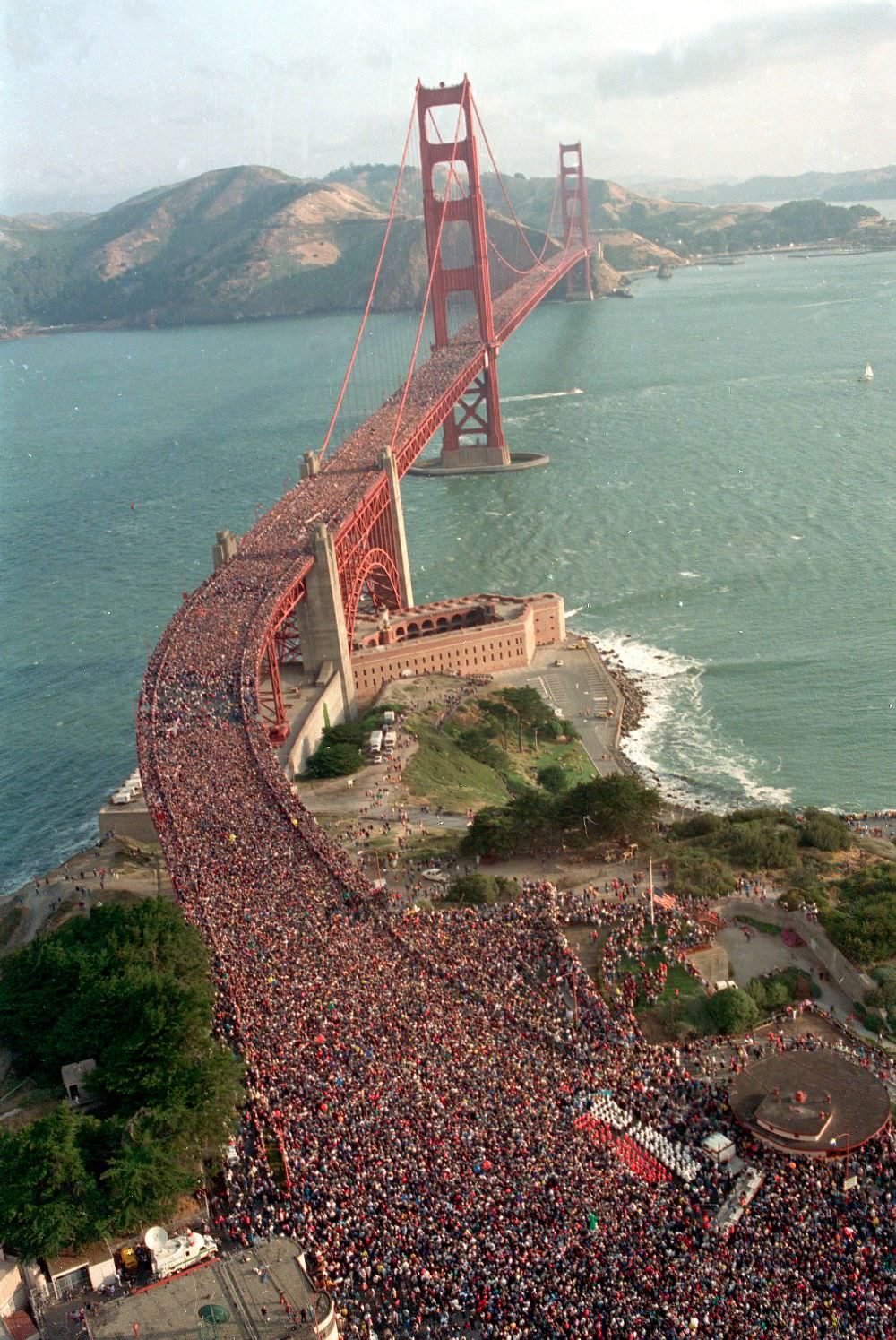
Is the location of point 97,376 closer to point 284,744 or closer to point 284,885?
point 284,744

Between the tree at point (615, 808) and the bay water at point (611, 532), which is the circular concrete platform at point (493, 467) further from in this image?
the tree at point (615, 808)

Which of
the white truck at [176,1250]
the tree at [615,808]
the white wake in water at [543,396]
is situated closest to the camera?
the white truck at [176,1250]

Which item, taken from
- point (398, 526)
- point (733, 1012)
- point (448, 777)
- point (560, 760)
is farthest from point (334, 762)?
point (398, 526)


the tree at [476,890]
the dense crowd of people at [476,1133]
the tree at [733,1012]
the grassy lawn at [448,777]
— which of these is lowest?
the grassy lawn at [448,777]

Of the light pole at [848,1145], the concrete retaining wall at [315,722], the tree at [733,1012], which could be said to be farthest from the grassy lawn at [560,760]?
the light pole at [848,1145]

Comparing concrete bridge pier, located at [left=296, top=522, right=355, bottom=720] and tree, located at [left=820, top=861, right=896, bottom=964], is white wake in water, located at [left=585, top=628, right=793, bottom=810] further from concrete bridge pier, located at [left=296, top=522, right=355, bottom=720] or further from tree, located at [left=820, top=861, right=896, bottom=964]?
tree, located at [left=820, top=861, right=896, bottom=964]

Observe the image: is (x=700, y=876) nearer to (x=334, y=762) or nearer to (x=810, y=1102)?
(x=810, y=1102)
